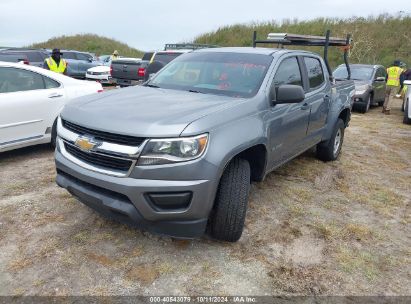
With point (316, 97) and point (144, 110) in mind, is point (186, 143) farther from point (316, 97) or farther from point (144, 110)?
point (316, 97)

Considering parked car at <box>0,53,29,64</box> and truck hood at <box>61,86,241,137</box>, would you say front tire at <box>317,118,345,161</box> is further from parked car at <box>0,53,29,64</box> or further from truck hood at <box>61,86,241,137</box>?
parked car at <box>0,53,29,64</box>

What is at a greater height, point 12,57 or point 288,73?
point 288,73

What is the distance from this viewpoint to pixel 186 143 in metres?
2.71

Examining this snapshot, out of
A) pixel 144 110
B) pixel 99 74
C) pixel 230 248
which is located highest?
pixel 144 110

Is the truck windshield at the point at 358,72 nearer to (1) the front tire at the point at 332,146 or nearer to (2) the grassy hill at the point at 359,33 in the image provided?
(1) the front tire at the point at 332,146

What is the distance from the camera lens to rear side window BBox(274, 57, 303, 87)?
3.98 meters

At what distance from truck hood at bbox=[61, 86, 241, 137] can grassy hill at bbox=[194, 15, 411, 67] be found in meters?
25.2

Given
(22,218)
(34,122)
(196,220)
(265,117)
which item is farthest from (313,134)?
(34,122)

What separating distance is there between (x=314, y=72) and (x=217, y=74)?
5.65 feet

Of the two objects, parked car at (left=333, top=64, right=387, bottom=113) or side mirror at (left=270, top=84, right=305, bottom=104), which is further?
parked car at (left=333, top=64, right=387, bottom=113)

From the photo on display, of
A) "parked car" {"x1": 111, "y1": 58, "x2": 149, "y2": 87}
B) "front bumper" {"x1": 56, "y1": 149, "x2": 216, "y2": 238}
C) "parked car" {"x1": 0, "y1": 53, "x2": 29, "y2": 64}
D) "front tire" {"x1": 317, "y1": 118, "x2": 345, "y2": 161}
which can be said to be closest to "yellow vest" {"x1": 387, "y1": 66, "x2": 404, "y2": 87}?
"front tire" {"x1": 317, "y1": 118, "x2": 345, "y2": 161}

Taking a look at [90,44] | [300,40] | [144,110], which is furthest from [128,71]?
[90,44]

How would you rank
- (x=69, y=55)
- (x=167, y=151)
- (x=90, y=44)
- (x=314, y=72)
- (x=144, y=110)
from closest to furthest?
1. (x=167, y=151)
2. (x=144, y=110)
3. (x=314, y=72)
4. (x=69, y=55)
5. (x=90, y=44)

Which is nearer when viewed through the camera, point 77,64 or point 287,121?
point 287,121
